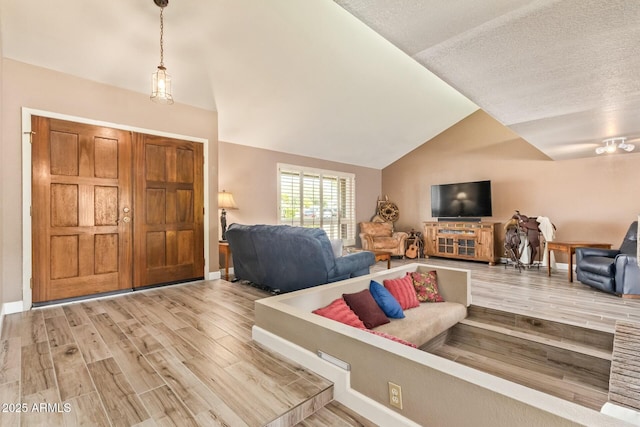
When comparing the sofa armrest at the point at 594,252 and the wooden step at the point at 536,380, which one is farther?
the sofa armrest at the point at 594,252

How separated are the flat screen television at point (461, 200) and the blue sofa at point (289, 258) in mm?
3990

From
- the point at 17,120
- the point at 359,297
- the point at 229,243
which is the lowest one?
the point at 359,297

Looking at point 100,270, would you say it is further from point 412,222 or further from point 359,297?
point 412,222

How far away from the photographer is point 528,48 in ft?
6.07

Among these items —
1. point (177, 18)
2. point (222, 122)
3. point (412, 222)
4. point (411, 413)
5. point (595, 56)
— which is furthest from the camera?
point (412, 222)

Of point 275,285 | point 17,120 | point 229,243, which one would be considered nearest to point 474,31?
point 275,285

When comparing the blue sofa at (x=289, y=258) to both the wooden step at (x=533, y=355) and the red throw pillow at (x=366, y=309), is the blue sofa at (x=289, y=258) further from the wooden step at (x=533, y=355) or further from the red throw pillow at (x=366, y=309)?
the wooden step at (x=533, y=355)

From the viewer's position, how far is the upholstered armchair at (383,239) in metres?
6.97

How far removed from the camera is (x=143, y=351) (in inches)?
83.7

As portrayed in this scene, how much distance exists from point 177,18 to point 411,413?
12.6 feet

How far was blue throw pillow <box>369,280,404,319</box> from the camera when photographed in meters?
2.95

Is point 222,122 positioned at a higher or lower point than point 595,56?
higher

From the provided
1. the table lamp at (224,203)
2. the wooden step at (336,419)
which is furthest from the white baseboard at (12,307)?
the wooden step at (336,419)

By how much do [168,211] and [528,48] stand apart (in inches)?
162
